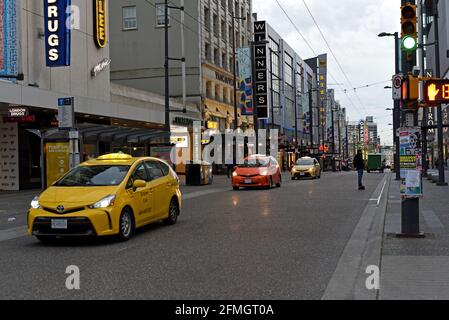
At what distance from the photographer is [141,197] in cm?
1009

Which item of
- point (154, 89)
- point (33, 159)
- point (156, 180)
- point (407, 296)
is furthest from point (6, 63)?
point (154, 89)

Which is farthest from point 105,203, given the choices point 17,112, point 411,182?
point 17,112

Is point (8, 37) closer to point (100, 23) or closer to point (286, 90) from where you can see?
point (100, 23)

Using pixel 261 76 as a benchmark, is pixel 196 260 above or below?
below

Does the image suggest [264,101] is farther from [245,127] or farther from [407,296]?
[407,296]

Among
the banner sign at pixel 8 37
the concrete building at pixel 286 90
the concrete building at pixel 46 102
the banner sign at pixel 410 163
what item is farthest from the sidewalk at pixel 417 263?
the concrete building at pixel 286 90

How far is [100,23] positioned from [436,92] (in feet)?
70.0

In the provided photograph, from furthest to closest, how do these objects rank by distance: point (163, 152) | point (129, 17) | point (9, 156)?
point (129, 17), point (163, 152), point (9, 156)

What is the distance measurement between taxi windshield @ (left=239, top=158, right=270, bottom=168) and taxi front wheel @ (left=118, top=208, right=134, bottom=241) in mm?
14481

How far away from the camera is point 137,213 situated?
32.4 feet

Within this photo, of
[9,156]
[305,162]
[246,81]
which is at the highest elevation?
[246,81]

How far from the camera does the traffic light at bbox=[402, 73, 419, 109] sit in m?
9.26

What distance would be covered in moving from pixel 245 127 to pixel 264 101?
387 inches

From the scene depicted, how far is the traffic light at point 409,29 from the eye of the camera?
9109mm
